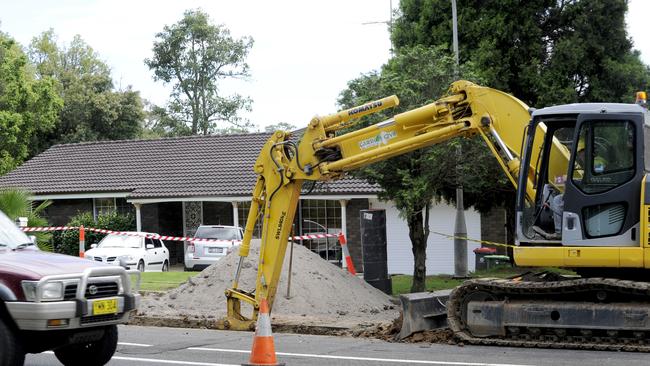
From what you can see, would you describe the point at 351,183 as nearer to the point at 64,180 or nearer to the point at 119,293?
the point at 64,180

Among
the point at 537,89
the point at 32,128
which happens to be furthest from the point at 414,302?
the point at 32,128

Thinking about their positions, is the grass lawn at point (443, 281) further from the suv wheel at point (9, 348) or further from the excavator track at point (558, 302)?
the suv wheel at point (9, 348)

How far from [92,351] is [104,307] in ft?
3.21

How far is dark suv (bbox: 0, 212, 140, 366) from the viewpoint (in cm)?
909

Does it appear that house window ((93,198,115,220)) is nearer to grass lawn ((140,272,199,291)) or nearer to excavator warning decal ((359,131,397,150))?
grass lawn ((140,272,199,291))

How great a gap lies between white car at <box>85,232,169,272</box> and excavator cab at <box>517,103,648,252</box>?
56.7 ft

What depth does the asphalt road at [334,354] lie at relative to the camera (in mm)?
10938

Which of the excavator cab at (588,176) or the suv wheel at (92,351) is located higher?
the excavator cab at (588,176)

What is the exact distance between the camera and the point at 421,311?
13.3m

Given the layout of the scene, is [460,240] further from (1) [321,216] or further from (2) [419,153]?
(1) [321,216]

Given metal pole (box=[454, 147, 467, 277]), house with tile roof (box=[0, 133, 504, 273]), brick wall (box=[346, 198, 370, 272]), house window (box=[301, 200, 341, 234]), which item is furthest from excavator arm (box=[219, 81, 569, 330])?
A: house window (box=[301, 200, 341, 234])

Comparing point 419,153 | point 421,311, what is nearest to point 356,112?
point 421,311

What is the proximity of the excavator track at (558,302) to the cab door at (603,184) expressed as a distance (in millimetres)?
569

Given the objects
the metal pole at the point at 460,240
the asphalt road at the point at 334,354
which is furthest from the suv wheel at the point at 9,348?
the metal pole at the point at 460,240
